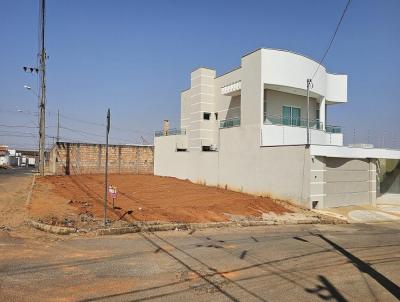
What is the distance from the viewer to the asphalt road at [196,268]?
6246 mm

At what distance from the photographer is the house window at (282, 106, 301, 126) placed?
2471 cm

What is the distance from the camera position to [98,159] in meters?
37.7

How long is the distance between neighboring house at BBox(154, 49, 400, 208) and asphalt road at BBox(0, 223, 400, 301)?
8.63 m

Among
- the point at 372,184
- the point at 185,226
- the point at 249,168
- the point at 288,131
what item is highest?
the point at 288,131

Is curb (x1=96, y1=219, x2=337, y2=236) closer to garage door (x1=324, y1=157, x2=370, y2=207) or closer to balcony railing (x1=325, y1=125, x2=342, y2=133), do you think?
garage door (x1=324, y1=157, x2=370, y2=207)

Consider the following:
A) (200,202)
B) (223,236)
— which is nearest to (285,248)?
(223,236)

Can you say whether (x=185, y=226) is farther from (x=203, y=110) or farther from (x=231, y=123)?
(x=203, y=110)

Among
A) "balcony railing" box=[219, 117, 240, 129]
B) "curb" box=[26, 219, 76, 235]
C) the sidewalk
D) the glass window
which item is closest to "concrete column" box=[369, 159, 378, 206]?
the sidewalk

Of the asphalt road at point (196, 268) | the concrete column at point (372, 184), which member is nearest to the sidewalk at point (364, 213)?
the concrete column at point (372, 184)

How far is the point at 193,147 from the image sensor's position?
32.2 meters

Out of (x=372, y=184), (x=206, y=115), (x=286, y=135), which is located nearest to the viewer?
(x=372, y=184)

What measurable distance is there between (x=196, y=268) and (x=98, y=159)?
31871 mm

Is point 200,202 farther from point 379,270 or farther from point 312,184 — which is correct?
point 379,270

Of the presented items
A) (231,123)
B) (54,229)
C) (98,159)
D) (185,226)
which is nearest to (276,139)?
(231,123)
